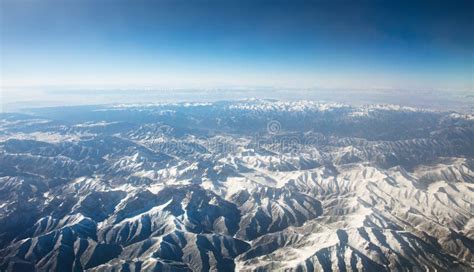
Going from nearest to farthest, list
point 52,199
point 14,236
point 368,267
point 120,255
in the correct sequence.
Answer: point 368,267 < point 120,255 < point 14,236 < point 52,199

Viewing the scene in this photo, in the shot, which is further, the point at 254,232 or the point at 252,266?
the point at 254,232

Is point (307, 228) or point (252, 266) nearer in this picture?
point (252, 266)

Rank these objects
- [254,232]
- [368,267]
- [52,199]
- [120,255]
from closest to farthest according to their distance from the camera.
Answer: [368,267], [120,255], [254,232], [52,199]

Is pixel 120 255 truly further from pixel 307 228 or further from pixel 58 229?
pixel 307 228

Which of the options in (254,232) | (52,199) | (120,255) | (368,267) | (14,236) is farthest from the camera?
(52,199)

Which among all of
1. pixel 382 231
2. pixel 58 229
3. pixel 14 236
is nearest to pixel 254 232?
pixel 382 231

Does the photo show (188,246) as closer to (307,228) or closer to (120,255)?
(120,255)

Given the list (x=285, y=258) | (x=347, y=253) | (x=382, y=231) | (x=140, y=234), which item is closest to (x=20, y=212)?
(x=140, y=234)

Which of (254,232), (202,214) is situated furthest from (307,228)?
(202,214)
